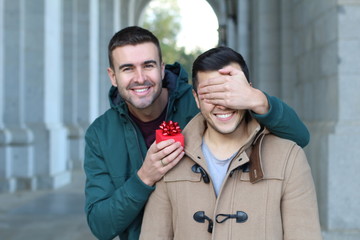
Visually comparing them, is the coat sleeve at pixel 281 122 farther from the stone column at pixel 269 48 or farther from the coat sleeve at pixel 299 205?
the stone column at pixel 269 48

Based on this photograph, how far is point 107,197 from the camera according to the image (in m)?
2.61

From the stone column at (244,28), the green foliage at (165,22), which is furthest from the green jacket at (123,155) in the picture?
the green foliage at (165,22)

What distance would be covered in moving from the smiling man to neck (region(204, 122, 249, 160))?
0.11 m

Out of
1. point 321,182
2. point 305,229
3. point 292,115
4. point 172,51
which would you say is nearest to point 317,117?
point 321,182

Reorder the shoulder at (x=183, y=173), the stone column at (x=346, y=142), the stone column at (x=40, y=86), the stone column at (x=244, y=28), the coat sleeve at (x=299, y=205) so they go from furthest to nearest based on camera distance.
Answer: the stone column at (x=244, y=28), the stone column at (x=40, y=86), the stone column at (x=346, y=142), the shoulder at (x=183, y=173), the coat sleeve at (x=299, y=205)

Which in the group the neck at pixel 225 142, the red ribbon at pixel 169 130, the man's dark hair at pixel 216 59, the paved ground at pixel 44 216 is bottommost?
the paved ground at pixel 44 216

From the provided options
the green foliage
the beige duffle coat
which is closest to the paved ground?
the beige duffle coat

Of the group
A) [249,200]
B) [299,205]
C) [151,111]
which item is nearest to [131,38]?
[151,111]

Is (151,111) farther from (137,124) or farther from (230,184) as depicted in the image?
(230,184)

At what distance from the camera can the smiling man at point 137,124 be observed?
225cm

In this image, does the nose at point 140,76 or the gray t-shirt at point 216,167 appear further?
the nose at point 140,76

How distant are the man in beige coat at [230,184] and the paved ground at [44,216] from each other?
4.37 m

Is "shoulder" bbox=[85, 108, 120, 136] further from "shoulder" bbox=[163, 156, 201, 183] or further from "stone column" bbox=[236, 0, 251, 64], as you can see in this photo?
"stone column" bbox=[236, 0, 251, 64]

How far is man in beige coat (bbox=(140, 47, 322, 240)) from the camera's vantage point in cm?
211
